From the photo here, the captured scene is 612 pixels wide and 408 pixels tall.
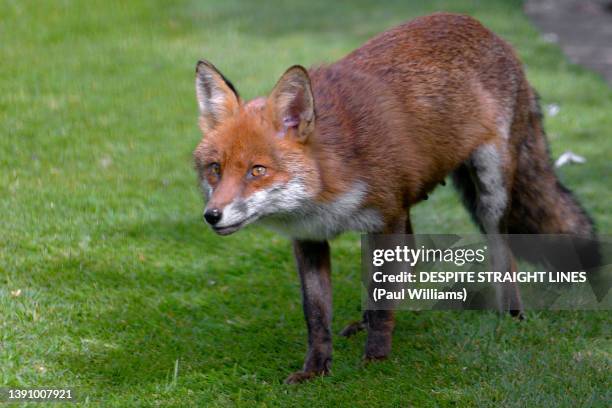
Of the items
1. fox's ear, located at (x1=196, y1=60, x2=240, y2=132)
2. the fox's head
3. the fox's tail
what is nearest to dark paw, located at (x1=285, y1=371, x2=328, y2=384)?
the fox's head

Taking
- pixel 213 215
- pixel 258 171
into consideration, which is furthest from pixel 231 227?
pixel 258 171

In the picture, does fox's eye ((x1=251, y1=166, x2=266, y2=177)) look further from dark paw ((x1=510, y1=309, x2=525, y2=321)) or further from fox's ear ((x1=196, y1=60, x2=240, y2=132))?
dark paw ((x1=510, y1=309, x2=525, y2=321))

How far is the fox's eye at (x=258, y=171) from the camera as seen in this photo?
4809mm

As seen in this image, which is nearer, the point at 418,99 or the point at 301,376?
the point at 301,376

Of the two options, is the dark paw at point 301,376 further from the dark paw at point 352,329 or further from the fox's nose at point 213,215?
the fox's nose at point 213,215

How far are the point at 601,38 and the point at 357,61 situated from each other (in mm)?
9453

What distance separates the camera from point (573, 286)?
6527 millimetres

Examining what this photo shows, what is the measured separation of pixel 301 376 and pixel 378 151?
4.44 feet

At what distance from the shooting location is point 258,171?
15.8 feet

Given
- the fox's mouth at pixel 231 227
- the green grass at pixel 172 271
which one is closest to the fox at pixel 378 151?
the fox's mouth at pixel 231 227

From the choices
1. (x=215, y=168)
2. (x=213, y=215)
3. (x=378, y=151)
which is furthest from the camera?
(x=378, y=151)

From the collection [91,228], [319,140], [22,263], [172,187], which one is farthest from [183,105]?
[319,140]

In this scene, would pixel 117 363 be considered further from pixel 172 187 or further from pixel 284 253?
pixel 172 187

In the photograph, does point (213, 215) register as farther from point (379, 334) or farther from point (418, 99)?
point (418, 99)
